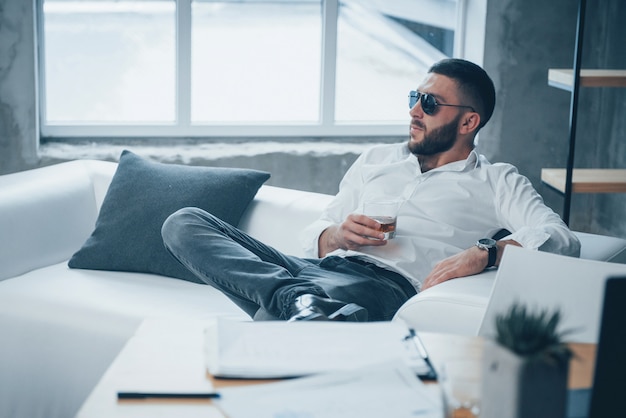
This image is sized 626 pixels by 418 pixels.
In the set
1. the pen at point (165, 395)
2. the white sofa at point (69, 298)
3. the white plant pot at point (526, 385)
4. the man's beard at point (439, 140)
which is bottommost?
the white sofa at point (69, 298)

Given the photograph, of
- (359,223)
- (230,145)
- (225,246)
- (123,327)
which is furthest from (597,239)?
(230,145)

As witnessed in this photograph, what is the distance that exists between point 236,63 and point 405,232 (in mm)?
1861

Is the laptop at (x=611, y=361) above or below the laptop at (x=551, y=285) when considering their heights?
above

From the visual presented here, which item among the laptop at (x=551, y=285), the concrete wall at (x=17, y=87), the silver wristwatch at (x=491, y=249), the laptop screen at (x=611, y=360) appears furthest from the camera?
the concrete wall at (x=17, y=87)

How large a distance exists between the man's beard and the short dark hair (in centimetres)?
8

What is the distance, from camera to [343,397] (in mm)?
1159

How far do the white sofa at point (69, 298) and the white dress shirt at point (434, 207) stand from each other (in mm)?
167

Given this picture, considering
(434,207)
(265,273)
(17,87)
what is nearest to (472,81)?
(434,207)

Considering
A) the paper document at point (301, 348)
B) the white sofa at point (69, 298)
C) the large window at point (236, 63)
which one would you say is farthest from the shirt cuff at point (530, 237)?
the large window at point (236, 63)

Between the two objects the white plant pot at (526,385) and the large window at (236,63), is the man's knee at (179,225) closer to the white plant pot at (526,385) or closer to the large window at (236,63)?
the white plant pot at (526,385)

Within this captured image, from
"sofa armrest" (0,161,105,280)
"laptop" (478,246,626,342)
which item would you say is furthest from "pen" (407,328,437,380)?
"sofa armrest" (0,161,105,280)

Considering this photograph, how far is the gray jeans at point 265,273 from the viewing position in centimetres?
213

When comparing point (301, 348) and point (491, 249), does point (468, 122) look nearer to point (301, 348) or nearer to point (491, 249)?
point (491, 249)

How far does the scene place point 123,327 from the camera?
2375 mm
